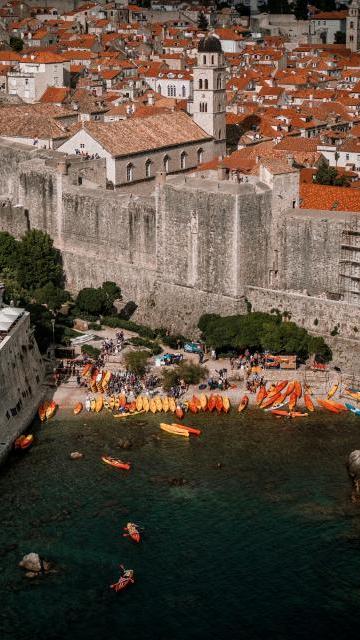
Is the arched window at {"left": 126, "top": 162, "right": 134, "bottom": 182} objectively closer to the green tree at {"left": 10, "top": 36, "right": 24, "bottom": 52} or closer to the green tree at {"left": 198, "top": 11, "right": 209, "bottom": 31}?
the green tree at {"left": 10, "top": 36, "right": 24, "bottom": 52}

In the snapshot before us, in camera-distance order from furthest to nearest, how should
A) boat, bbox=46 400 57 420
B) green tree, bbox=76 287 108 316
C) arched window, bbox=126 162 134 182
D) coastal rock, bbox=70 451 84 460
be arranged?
arched window, bbox=126 162 134 182 → green tree, bbox=76 287 108 316 → boat, bbox=46 400 57 420 → coastal rock, bbox=70 451 84 460

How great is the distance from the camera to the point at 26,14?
536 feet

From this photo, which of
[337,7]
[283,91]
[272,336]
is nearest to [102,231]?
[272,336]

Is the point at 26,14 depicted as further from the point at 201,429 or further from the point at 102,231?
the point at 201,429

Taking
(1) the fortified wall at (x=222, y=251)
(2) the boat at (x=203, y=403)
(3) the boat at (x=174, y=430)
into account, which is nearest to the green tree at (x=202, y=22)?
(1) the fortified wall at (x=222, y=251)

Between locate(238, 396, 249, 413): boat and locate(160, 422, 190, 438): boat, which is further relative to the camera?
locate(238, 396, 249, 413): boat

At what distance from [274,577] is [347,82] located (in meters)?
90.6

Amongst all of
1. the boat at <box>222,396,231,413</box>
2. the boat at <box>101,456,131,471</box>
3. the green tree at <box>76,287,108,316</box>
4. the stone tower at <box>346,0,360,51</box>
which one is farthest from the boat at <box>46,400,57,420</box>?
the stone tower at <box>346,0,360,51</box>

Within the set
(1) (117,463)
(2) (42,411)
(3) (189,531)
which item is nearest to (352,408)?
(1) (117,463)

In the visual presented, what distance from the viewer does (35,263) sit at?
62281mm

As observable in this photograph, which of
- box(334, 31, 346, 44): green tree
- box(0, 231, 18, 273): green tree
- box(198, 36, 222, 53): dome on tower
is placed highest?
box(198, 36, 222, 53): dome on tower

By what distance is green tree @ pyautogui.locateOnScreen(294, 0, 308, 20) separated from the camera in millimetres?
177250

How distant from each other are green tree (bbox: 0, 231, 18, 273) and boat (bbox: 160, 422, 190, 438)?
57.5 feet

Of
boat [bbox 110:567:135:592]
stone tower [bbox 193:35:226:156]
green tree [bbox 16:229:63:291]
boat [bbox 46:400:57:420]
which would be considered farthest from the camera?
stone tower [bbox 193:35:226:156]
